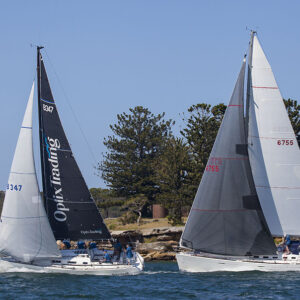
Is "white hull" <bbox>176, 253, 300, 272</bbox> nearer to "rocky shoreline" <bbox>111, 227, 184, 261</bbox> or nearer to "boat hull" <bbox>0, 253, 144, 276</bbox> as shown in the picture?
"boat hull" <bbox>0, 253, 144, 276</bbox>

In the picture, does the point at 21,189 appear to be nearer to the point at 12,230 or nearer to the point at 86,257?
the point at 12,230

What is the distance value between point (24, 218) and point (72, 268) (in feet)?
9.94

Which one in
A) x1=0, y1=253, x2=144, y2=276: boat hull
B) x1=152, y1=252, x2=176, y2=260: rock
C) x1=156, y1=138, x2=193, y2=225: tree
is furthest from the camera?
x1=156, y1=138, x2=193, y2=225: tree

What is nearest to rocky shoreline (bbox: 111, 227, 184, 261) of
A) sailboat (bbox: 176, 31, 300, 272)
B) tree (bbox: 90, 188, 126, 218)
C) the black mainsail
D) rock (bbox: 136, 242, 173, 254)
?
rock (bbox: 136, 242, 173, 254)

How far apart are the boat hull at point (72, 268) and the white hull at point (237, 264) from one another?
274 cm

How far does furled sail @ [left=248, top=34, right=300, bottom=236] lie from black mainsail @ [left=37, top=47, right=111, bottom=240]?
807cm

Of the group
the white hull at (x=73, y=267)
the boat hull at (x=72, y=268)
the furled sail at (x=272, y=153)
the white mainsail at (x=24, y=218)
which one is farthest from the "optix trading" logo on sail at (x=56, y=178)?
the furled sail at (x=272, y=153)

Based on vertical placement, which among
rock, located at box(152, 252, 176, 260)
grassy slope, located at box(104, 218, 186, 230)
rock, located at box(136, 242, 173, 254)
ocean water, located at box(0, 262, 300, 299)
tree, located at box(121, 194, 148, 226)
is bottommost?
ocean water, located at box(0, 262, 300, 299)

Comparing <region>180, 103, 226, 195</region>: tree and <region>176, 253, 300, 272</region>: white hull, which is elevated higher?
<region>180, 103, 226, 195</region>: tree

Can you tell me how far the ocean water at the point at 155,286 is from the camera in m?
24.8

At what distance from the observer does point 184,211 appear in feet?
200

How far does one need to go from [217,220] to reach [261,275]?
317 cm

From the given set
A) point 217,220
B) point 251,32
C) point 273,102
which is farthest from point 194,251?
point 251,32

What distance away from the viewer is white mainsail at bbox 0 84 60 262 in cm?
3070
